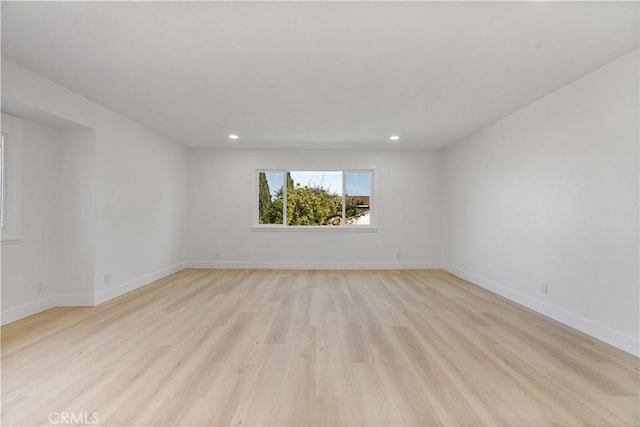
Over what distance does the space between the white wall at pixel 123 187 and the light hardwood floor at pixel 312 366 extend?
682mm

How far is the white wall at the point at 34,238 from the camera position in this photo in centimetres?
304

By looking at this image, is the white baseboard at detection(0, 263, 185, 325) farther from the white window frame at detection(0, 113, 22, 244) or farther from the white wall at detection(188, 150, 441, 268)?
the white wall at detection(188, 150, 441, 268)

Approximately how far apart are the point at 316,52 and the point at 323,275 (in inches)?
156

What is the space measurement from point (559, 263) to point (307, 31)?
3.44 metres

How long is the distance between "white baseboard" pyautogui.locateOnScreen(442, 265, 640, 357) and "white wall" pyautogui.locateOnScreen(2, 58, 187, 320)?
211 inches

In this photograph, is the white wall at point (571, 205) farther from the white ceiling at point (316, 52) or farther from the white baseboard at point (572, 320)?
the white ceiling at point (316, 52)

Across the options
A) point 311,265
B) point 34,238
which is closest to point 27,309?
point 34,238

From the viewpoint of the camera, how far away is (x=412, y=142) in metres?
5.49

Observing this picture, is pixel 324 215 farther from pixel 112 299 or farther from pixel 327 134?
pixel 112 299

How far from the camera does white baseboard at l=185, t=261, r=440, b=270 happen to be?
605 cm

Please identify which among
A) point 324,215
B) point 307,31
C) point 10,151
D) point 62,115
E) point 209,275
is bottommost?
point 209,275

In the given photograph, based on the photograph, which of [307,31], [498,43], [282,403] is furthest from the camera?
[498,43]

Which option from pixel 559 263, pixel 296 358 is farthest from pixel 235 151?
pixel 559 263

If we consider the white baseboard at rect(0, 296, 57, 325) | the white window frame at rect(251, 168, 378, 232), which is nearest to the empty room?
the white baseboard at rect(0, 296, 57, 325)
